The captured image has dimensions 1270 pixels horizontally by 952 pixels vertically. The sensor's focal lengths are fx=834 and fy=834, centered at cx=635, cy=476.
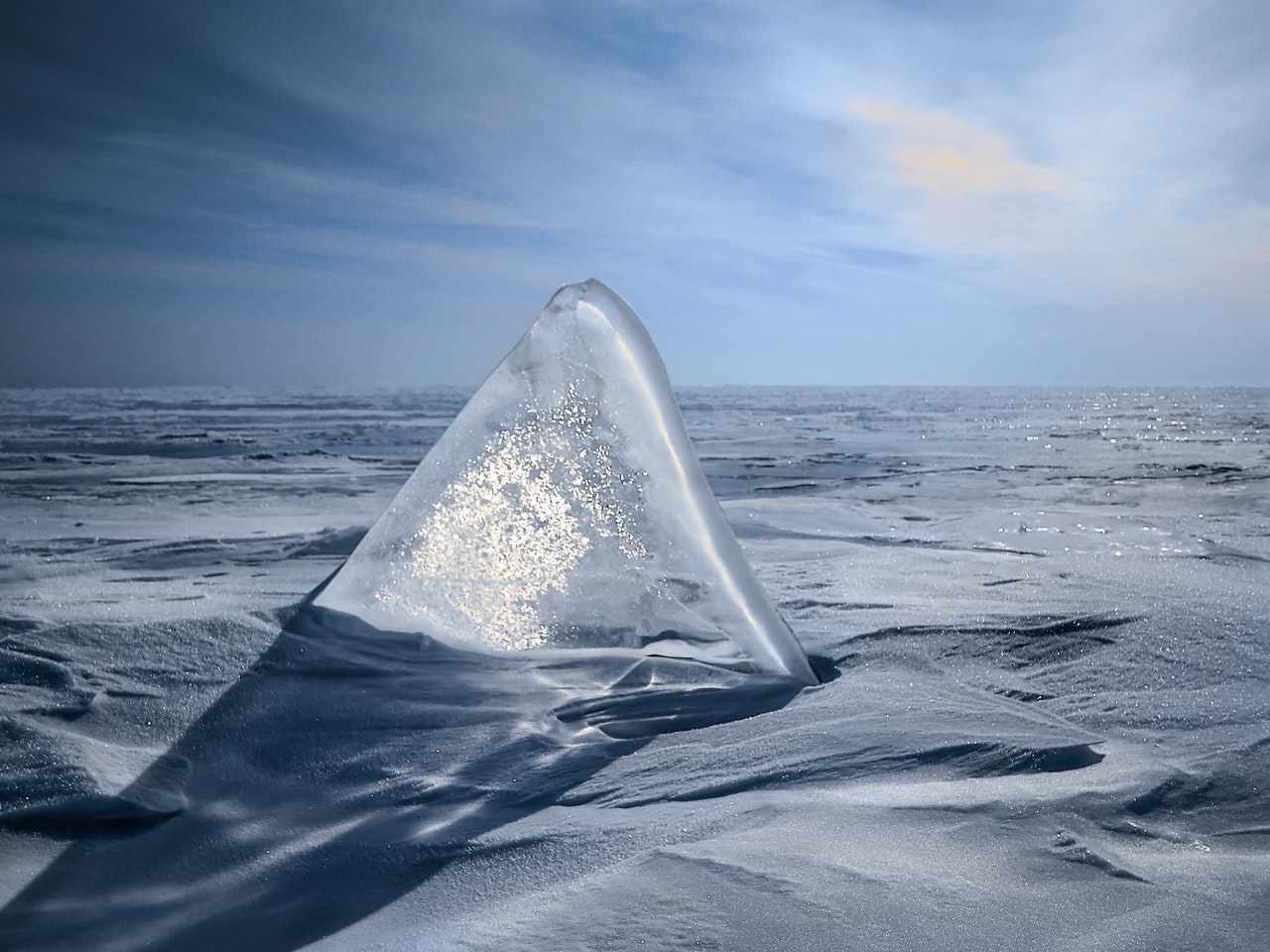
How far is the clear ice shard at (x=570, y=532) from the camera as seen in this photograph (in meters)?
1.94

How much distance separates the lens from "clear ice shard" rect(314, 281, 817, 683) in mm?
1939

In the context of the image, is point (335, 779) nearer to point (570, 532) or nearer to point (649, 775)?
point (649, 775)

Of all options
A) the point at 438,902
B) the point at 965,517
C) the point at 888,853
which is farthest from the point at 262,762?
the point at 965,517

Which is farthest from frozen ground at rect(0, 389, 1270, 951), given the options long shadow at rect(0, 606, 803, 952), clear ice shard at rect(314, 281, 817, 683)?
clear ice shard at rect(314, 281, 817, 683)

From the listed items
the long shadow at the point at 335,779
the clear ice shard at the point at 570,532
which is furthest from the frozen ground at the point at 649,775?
the clear ice shard at the point at 570,532

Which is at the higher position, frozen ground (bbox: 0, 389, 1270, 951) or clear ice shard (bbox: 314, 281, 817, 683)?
clear ice shard (bbox: 314, 281, 817, 683)

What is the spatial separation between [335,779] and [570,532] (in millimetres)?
776

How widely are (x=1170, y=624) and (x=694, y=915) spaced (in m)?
1.88

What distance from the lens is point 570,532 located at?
1973 millimetres

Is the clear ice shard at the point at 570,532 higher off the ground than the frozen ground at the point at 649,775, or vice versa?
the clear ice shard at the point at 570,532

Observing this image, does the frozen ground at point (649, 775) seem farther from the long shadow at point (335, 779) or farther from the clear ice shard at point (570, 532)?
the clear ice shard at point (570, 532)

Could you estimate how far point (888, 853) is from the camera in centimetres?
113

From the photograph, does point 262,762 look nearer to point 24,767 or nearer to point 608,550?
point 24,767

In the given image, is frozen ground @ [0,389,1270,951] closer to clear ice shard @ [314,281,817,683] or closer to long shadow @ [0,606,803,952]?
long shadow @ [0,606,803,952]
